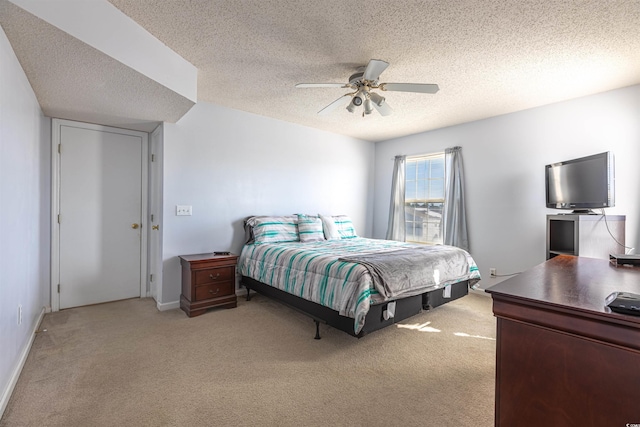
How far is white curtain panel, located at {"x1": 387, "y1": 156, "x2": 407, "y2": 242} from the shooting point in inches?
207

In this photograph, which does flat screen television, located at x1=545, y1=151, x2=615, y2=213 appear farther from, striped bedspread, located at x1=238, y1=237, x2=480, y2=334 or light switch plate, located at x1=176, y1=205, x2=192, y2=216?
light switch plate, located at x1=176, y1=205, x2=192, y2=216

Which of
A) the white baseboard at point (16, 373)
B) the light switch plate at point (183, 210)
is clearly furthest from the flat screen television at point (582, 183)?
the white baseboard at point (16, 373)

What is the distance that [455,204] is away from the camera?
440cm

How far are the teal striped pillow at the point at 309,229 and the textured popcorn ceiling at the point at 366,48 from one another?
5.37ft

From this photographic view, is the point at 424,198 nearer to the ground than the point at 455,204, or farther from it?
farther from it

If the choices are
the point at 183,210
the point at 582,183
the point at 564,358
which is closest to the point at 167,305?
the point at 183,210

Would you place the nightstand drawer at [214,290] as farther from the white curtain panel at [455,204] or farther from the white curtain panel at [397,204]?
the white curtain panel at [455,204]

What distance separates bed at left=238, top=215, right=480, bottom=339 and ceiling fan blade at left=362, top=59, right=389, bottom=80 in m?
1.57

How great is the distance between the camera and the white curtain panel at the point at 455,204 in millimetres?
4328

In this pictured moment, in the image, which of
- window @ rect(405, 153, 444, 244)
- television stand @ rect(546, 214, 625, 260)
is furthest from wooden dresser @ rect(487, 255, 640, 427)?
window @ rect(405, 153, 444, 244)

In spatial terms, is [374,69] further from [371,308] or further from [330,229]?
[330,229]

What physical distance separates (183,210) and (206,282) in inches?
36.8

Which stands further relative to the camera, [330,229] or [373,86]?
[330,229]

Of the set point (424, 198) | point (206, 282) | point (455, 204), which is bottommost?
point (206, 282)
